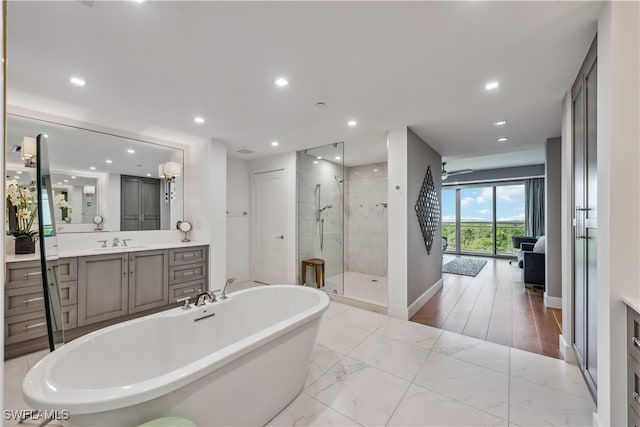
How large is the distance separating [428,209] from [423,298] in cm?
139

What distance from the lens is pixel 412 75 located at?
2102 mm

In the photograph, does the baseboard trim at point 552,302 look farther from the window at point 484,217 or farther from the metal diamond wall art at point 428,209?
the window at point 484,217

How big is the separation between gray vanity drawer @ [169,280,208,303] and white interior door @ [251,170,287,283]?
4.34 ft

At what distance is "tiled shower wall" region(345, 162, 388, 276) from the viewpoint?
17.8ft

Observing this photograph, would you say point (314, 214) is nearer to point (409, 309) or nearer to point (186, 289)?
point (409, 309)

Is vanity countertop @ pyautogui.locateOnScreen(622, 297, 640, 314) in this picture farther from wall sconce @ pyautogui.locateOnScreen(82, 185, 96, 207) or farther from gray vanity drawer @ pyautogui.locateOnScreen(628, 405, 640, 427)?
wall sconce @ pyautogui.locateOnScreen(82, 185, 96, 207)

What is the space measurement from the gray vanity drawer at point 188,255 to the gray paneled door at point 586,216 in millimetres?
4063

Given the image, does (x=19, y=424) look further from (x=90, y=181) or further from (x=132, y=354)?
(x=90, y=181)

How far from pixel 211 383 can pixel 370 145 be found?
12.4 feet

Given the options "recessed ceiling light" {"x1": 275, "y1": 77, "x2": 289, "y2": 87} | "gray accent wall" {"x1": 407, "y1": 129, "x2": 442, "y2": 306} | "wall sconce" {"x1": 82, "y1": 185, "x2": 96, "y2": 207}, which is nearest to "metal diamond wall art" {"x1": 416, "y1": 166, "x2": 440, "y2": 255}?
"gray accent wall" {"x1": 407, "y1": 129, "x2": 442, "y2": 306}

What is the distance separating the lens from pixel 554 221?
146 inches

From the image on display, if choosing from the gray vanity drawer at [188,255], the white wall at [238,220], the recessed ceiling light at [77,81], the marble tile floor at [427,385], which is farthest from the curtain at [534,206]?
the recessed ceiling light at [77,81]

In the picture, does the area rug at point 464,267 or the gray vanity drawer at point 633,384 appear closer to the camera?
the gray vanity drawer at point 633,384

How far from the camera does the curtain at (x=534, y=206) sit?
23.0 feet
